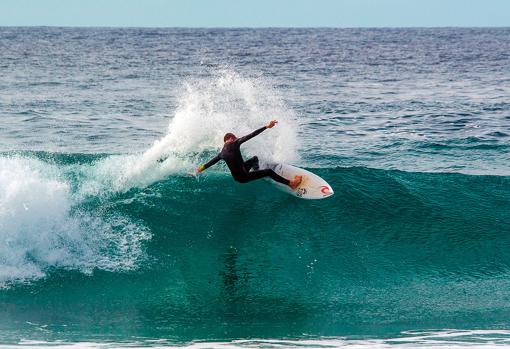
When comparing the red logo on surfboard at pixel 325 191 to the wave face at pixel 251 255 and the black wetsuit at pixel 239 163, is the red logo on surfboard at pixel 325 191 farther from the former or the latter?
the black wetsuit at pixel 239 163

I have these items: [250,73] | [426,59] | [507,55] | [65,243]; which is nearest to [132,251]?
[65,243]

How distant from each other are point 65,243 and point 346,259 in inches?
194

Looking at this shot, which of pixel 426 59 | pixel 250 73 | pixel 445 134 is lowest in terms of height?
pixel 445 134

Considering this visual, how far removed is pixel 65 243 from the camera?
1109cm

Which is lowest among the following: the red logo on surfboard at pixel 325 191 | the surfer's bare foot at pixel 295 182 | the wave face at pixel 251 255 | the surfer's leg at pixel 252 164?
the wave face at pixel 251 255

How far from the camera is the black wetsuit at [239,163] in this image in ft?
39.3

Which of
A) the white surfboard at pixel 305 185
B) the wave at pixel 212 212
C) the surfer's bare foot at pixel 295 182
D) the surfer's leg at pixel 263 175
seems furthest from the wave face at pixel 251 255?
the surfer's leg at pixel 263 175

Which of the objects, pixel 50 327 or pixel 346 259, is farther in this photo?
pixel 346 259

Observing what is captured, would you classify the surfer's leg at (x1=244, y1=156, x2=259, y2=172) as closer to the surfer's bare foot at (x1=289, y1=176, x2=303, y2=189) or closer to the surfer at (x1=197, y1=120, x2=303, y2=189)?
the surfer at (x1=197, y1=120, x2=303, y2=189)

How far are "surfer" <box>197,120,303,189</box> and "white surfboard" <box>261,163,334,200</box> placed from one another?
248 millimetres

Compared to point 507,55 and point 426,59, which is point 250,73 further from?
point 507,55

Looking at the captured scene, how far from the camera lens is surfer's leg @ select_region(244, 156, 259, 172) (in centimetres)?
1248

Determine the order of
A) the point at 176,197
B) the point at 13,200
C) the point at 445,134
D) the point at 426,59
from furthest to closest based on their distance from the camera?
the point at 426,59 → the point at 445,134 → the point at 176,197 → the point at 13,200

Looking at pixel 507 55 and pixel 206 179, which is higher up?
pixel 507 55
